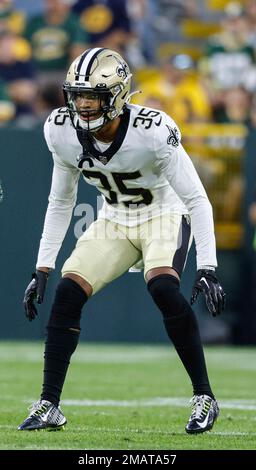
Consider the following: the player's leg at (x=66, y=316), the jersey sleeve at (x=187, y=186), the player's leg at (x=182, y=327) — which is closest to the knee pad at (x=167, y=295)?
the player's leg at (x=182, y=327)

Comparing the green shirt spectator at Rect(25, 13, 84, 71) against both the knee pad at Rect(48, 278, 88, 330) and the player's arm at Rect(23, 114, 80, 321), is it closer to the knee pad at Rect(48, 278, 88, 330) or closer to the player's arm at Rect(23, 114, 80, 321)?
the player's arm at Rect(23, 114, 80, 321)

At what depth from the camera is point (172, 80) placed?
11.0 meters

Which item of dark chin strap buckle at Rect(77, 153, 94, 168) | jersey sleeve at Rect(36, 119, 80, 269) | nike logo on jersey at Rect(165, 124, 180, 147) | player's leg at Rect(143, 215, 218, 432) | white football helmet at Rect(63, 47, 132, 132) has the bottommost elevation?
player's leg at Rect(143, 215, 218, 432)

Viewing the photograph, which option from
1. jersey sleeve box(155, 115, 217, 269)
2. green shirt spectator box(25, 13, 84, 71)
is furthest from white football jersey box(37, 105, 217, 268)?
green shirt spectator box(25, 13, 84, 71)

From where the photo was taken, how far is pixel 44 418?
4.66 meters

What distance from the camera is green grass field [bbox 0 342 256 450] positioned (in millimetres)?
4402

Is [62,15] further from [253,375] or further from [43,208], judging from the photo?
[253,375]

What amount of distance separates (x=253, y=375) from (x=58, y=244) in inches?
122

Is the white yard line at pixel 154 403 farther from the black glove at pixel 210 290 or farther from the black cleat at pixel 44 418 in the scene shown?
the black glove at pixel 210 290

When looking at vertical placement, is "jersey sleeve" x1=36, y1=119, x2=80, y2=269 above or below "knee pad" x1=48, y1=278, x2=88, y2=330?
above

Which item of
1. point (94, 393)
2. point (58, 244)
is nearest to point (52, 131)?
point (58, 244)

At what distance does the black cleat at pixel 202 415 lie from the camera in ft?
15.2

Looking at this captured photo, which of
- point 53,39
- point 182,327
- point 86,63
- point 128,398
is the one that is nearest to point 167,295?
point 182,327

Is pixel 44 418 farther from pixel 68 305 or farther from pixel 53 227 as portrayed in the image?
pixel 53 227
